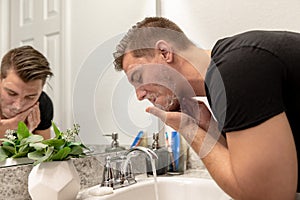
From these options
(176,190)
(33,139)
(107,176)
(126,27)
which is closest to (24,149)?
(33,139)

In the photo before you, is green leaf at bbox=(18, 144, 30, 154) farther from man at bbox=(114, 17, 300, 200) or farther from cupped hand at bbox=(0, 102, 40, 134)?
man at bbox=(114, 17, 300, 200)

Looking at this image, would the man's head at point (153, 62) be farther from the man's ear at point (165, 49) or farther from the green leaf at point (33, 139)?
the green leaf at point (33, 139)

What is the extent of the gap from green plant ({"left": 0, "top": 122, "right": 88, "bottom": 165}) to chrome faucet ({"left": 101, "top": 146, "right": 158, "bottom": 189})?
157mm

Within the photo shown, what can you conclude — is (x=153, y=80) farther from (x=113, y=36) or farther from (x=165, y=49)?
(x=113, y=36)

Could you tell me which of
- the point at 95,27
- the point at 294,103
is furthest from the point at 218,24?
the point at 294,103

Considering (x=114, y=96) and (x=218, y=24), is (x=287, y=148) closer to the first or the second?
(x=114, y=96)

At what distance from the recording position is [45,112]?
1.07m

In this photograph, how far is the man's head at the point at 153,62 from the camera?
34.4 inches

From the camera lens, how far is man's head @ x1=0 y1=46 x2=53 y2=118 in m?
0.95

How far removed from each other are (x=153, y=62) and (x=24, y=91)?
0.37 meters

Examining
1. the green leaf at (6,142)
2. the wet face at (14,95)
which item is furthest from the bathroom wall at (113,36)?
the green leaf at (6,142)

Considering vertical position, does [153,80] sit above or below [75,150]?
above

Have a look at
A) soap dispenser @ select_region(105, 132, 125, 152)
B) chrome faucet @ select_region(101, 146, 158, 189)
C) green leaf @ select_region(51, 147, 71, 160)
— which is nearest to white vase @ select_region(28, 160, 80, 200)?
green leaf @ select_region(51, 147, 71, 160)

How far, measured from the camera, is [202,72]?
0.94 m
